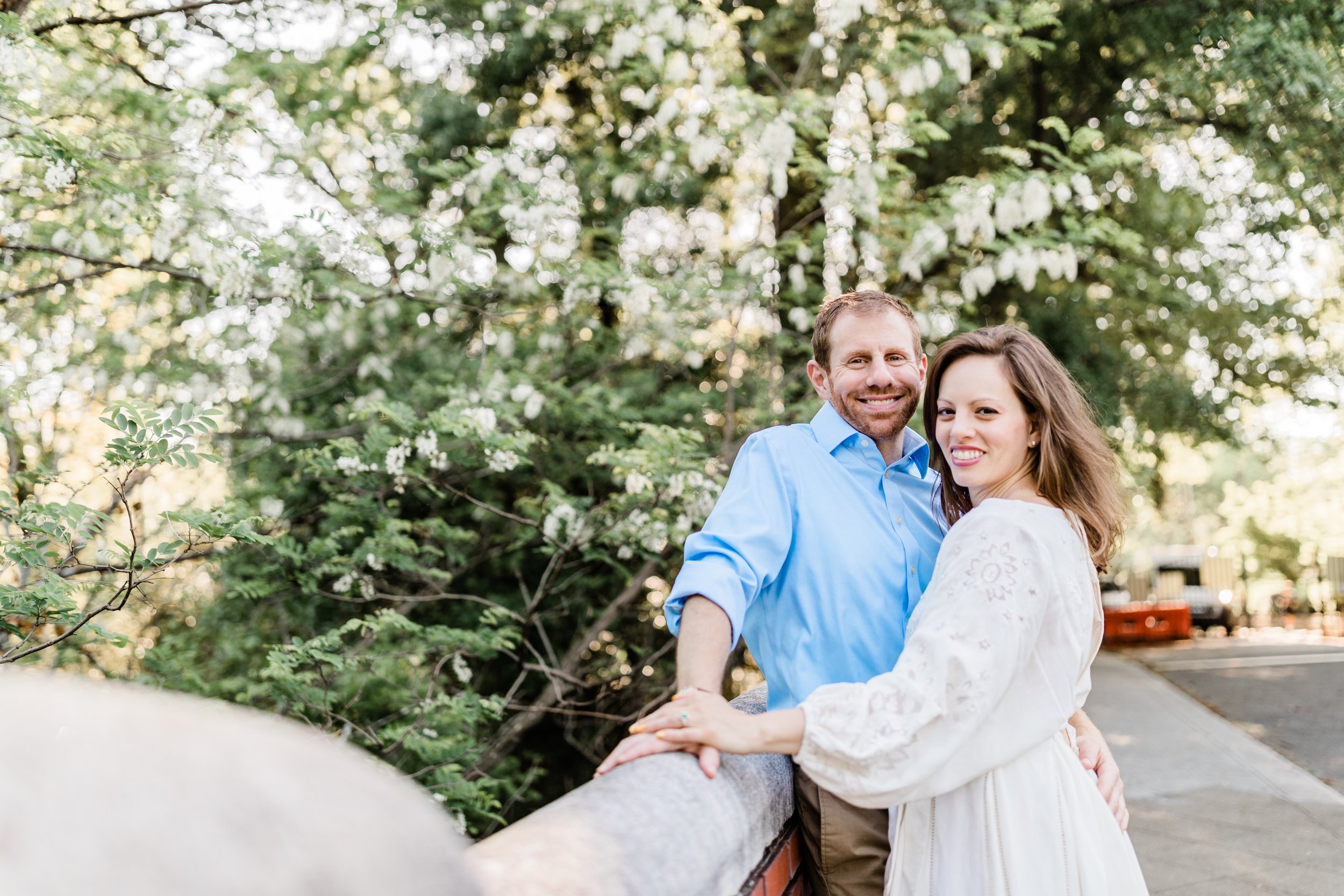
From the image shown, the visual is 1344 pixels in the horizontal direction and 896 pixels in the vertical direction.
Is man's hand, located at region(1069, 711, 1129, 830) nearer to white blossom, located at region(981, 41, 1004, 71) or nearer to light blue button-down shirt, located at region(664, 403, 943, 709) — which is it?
light blue button-down shirt, located at region(664, 403, 943, 709)

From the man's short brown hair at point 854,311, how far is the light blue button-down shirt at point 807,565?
0.41 m

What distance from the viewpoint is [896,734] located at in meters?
1.57

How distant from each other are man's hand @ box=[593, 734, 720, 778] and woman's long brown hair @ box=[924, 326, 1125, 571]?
37.3 inches

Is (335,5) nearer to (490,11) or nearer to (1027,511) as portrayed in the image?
(490,11)

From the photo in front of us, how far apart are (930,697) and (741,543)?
1.72 ft

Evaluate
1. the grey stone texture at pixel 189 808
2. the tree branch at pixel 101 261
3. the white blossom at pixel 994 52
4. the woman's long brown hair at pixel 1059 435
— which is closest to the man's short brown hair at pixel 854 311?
the woman's long brown hair at pixel 1059 435

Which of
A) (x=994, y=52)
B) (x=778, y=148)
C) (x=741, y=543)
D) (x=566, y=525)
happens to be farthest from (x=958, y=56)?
(x=741, y=543)

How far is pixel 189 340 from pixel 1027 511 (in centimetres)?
607

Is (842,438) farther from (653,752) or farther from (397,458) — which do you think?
(397,458)

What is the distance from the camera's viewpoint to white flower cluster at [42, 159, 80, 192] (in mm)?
3674

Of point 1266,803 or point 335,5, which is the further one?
point 335,5

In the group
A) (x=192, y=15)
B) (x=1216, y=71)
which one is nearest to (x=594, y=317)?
(x=192, y=15)

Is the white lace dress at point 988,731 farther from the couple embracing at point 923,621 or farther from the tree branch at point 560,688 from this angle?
the tree branch at point 560,688

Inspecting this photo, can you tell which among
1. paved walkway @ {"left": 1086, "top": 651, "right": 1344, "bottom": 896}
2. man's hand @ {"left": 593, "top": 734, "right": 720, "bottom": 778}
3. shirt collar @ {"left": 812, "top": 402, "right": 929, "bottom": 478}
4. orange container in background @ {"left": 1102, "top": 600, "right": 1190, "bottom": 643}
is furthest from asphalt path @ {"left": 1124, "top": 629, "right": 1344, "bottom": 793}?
man's hand @ {"left": 593, "top": 734, "right": 720, "bottom": 778}
